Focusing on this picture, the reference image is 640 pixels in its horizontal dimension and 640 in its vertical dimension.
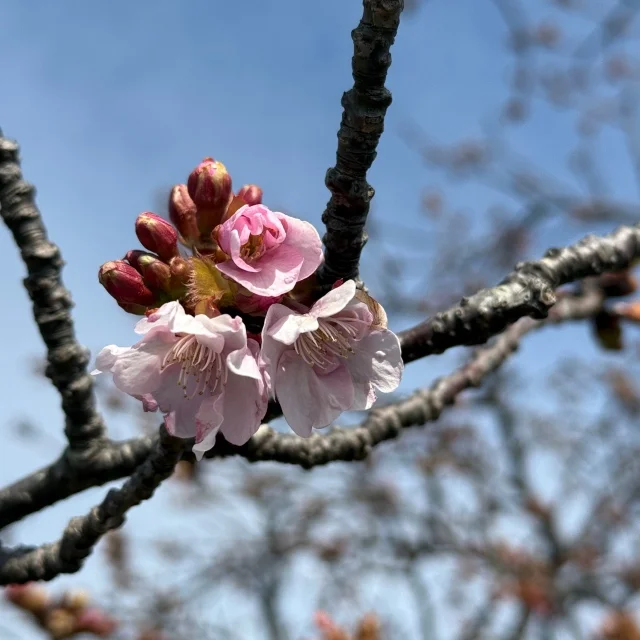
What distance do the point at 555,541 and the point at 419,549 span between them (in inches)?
96.2

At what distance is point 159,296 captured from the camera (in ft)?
3.72

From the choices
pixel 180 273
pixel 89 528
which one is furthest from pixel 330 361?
pixel 89 528

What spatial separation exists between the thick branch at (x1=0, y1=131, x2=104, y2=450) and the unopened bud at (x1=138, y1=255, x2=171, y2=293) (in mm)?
420

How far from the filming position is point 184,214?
1.22 meters

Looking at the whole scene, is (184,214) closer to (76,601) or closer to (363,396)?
(363,396)

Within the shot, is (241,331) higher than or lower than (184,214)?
lower

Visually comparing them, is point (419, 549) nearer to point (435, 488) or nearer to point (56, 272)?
point (435, 488)

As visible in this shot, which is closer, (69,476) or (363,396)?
(363,396)

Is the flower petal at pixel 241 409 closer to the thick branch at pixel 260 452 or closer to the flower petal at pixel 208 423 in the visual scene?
the flower petal at pixel 208 423

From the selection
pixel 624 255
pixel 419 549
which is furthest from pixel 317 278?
pixel 419 549

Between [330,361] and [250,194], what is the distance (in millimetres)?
359

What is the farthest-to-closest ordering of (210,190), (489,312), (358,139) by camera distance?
(489,312) < (210,190) < (358,139)

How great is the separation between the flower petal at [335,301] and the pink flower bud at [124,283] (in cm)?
30

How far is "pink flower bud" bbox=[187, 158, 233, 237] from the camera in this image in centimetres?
117
